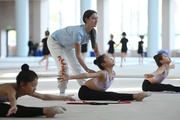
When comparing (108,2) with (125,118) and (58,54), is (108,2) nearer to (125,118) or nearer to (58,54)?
(58,54)

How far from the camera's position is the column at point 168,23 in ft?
126

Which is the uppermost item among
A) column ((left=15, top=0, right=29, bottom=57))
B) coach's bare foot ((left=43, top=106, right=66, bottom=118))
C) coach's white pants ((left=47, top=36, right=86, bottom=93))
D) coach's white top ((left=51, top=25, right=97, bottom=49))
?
column ((left=15, top=0, right=29, bottom=57))

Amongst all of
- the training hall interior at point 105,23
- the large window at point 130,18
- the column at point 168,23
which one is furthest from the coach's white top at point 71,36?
the large window at point 130,18

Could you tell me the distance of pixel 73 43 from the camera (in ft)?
23.9

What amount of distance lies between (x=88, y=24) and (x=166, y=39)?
32.7m

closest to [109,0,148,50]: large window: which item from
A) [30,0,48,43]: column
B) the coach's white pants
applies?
[30,0,48,43]: column

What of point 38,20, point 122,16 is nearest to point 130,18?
point 122,16

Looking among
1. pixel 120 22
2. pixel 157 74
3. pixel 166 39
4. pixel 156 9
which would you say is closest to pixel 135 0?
pixel 120 22

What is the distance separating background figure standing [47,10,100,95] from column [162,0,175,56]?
105ft

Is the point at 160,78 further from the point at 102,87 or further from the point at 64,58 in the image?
the point at 64,58

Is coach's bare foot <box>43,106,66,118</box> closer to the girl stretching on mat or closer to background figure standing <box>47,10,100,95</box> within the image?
the girl stretching on mat

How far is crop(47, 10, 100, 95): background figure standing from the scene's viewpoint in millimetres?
6927

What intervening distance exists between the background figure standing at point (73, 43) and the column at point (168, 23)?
31.9 m

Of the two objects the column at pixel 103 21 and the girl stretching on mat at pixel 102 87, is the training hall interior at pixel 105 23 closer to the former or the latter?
the column at pixel 103 21
